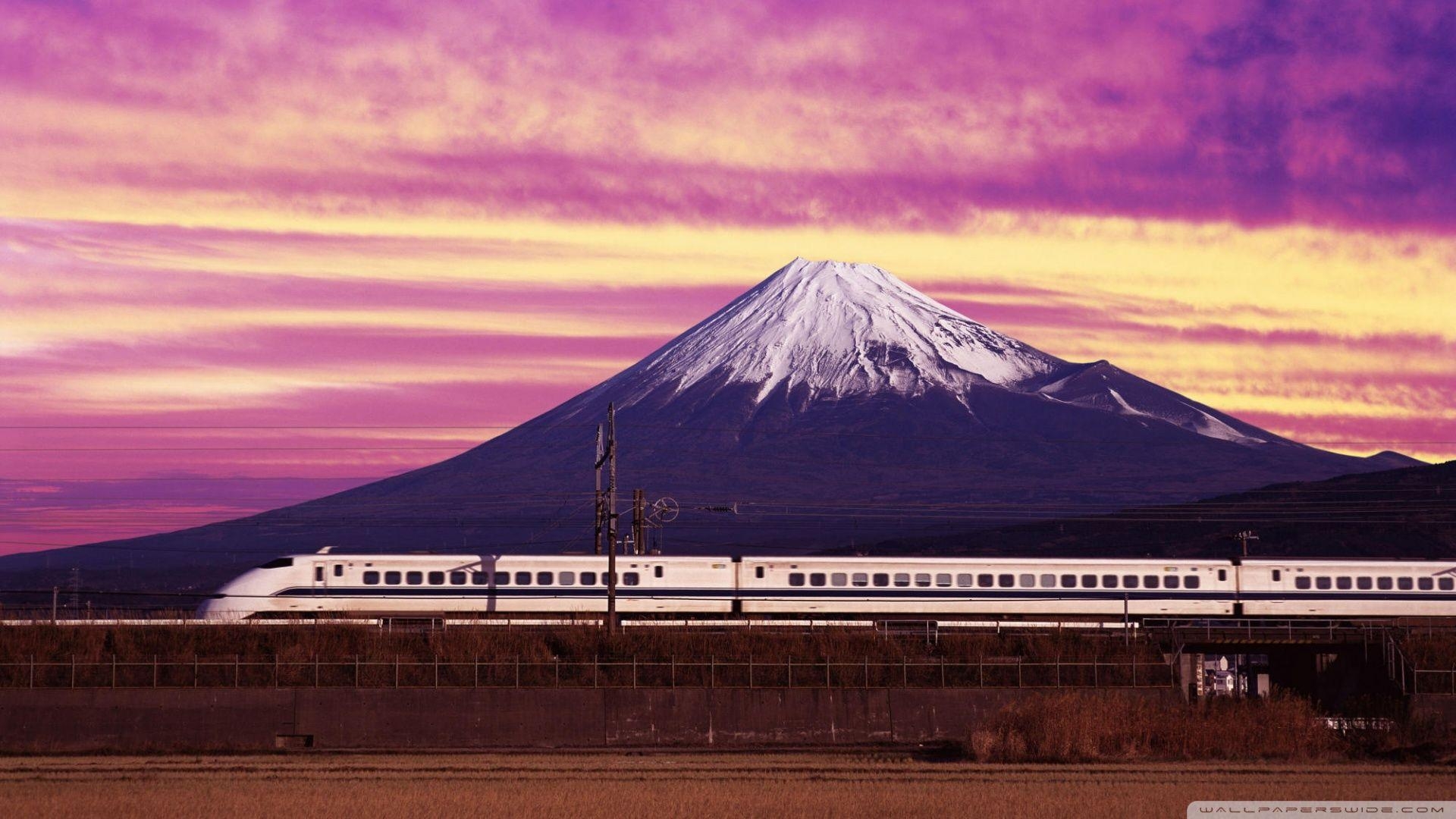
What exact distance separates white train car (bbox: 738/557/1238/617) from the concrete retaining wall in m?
11.4

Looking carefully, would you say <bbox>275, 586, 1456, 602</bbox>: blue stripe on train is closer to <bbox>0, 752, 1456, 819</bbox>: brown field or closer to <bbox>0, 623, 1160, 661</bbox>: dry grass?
<bbox>0, 623, 1160, 661</bbox>: dry grass

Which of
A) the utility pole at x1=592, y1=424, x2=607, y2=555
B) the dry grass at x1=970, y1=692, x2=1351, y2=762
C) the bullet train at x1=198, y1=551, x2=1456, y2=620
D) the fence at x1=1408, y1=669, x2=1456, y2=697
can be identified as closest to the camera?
the dry grass at x1=970, y1=692, x2=1351, y2=762

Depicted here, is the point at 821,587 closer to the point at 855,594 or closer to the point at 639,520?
the point at 855,594

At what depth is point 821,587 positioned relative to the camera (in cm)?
6850

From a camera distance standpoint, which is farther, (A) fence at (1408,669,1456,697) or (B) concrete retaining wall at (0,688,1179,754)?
(A) fence at (1408,669,1456,697)

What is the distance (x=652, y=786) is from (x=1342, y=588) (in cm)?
3877

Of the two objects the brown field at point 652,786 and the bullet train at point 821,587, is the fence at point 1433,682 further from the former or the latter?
the brown field at point 652,786

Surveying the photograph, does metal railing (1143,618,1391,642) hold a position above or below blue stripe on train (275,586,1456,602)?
below

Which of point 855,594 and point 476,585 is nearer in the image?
point 476,585

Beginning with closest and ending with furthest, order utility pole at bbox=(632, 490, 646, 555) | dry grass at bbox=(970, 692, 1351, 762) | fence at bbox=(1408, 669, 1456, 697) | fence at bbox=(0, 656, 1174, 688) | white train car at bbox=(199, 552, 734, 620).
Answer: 1. dry grass at bbox=(970, 692, 1351, 762)
2. fence at bbox=(0, 656, 1174, 688)
3. fence at bbox=(1408, 669, 1456, 697)
4. white train car at bbox=(199, 552, 734, 620)
5. utility pole at bbox=(632, 490, 646, 555)

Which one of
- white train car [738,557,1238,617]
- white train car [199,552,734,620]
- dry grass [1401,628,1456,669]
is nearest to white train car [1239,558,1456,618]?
Result: white train car [738,557,1238,617]

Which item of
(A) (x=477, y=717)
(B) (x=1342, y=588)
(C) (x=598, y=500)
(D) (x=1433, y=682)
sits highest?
(C) (x=598, y=500)

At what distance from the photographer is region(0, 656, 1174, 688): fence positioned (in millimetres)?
56844

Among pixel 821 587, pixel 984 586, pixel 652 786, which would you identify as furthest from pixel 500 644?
pixel 984 586
